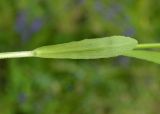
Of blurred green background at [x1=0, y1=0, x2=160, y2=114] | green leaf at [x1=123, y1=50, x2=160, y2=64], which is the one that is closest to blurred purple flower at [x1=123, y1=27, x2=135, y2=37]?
blurred green background at [x1=0, y1=0, x2=160, y2=114]

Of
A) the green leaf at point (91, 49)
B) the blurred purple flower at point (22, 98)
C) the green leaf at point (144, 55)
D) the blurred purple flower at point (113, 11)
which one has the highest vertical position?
the blurred purple flower at point (113, 11)

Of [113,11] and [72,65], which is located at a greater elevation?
[113,11]

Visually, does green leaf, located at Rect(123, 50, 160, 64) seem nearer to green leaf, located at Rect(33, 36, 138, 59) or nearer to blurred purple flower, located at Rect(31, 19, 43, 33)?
green leaf, located at Rect(33, 36, 138, 59)

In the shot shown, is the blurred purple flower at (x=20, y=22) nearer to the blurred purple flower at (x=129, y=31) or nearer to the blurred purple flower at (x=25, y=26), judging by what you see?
the blurred purple flower at (x=25, y=26)

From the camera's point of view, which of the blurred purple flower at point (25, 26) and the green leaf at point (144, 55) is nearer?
the green leaf at point (144, 55)

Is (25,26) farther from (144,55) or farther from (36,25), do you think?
(144,55)

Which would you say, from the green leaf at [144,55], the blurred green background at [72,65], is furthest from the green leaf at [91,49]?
the blurred green background at [72,65]

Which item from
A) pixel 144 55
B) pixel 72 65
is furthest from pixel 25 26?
pixel 144 55
